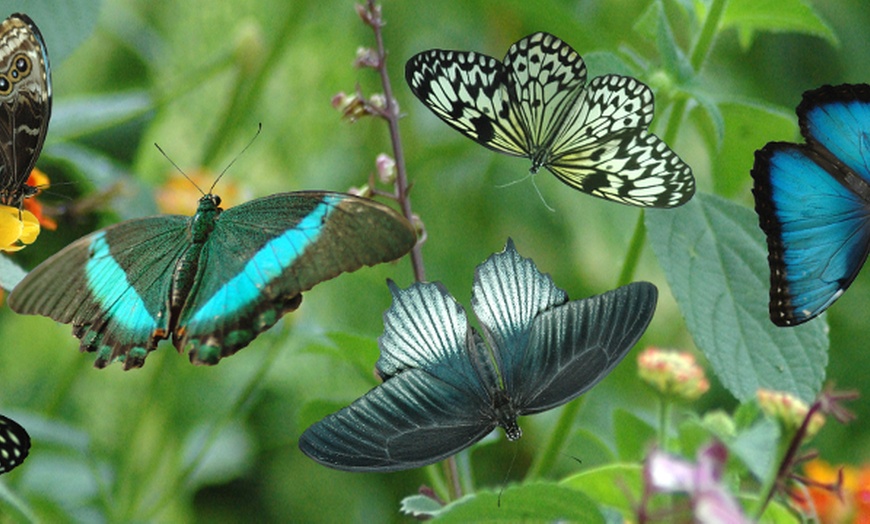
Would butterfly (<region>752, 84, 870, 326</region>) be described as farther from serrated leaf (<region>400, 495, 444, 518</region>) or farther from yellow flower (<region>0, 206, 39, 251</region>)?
yellow flower (<region>0, 206, 39, 251</region>)

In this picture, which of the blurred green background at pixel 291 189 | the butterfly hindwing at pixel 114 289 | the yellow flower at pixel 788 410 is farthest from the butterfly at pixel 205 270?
the blurred green background at pixel 291 189

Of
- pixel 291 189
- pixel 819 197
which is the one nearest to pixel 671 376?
pixel 819 197

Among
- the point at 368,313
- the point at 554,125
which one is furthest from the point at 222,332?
the point at 368,313

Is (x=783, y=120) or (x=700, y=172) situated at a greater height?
(x=700, y=172)

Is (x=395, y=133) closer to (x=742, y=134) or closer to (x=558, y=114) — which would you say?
(x=558, y=114)

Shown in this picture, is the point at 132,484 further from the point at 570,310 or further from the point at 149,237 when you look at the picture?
the point at 570,310

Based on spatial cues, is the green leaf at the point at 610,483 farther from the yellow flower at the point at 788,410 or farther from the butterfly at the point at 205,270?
the butterfly at the point at 205,270
